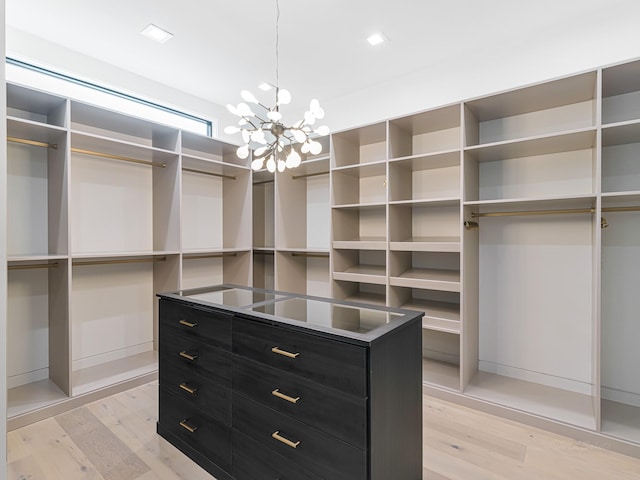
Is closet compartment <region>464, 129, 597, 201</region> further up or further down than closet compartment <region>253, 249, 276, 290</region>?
Result: further up

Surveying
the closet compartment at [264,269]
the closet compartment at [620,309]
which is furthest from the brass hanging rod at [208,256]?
the closet compartment at [620,309]

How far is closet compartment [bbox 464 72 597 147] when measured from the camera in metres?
2.42

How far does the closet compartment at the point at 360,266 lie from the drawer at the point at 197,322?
5.51 feet

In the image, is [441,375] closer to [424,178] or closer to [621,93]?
[424,178]

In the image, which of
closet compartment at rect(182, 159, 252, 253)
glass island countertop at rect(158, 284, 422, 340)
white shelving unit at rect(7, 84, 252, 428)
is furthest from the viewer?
closet compartment at rect(182, 159, 252, 253)

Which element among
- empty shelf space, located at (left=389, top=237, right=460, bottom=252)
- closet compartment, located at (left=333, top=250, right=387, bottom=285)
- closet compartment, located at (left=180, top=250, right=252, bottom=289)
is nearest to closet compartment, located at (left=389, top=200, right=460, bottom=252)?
empty shelf space, located at (left=389, top=237, right=460, bottom=252)

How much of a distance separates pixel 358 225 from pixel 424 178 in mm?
872

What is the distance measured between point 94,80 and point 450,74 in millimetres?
3336

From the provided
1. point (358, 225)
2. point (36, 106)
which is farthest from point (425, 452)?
point (36, 106)

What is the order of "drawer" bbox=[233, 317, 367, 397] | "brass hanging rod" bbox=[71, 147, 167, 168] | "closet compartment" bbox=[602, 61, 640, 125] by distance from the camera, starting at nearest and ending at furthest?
"drawer" bbox=[233, 317, 367, 397]
"closet compartment" bbox=[602, 61, 640, 125]
"brass hanging rod" bbox=[71, 147, 167, 168]

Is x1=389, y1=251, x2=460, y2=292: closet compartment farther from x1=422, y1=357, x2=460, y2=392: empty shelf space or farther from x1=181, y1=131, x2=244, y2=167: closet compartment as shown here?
x1=181, y1=131, x2=244, y2=167: closet compartment

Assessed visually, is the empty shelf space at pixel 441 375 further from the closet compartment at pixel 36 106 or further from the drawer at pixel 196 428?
the closet compartment at pixel 36 106

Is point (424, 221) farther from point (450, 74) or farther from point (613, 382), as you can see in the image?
point (613, 382)

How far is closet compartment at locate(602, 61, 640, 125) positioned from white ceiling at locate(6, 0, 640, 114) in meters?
0.54
